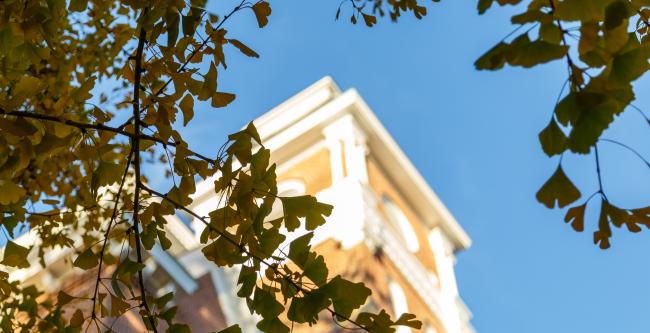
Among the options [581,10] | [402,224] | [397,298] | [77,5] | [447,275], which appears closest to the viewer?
[581,10]

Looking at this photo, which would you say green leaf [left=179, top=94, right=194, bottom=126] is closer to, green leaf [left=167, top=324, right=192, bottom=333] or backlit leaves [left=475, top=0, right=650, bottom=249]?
green leaf [left=167, top=324, right=192, bottom=333]

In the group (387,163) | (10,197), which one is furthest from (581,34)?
(387,163)

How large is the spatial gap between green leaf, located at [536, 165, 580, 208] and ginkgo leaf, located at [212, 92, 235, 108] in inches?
47.8

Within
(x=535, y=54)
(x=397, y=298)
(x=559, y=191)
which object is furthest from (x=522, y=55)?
(x=397, y=298)

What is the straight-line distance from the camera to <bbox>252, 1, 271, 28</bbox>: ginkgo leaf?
2.62 meters

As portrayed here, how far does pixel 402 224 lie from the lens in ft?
43.1

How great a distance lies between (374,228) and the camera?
36.0 ft

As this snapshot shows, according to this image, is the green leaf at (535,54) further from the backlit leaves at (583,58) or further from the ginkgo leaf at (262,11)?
the ginkgo leaf at (262,11)

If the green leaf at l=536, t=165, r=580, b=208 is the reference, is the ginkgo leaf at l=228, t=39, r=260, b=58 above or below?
above

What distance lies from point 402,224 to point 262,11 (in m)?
10.7

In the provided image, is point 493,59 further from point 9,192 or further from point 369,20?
point 369,20

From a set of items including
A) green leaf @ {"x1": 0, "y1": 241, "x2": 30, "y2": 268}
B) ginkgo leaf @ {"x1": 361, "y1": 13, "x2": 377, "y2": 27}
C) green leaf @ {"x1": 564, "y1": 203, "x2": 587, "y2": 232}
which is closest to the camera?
green leaf @ {"x1": 564, "y1": 203, "x2": 587, "y2": 232}

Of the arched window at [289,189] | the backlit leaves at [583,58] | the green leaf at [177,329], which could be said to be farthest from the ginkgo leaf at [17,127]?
the arched window at [289,189]

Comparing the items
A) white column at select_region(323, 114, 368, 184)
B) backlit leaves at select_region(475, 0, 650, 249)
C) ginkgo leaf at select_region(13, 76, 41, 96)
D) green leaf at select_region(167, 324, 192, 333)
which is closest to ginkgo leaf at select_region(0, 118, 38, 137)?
ginkgo leaf at select_region(13, 76, 41, 96)
